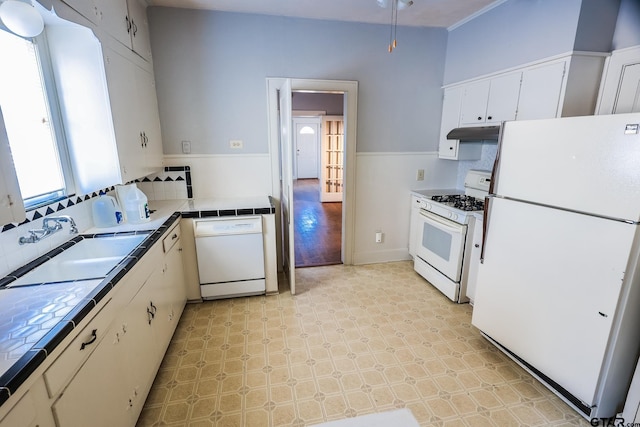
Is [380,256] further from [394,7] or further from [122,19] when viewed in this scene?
[122,19]

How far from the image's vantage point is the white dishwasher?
8.91ft

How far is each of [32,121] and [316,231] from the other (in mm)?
3799

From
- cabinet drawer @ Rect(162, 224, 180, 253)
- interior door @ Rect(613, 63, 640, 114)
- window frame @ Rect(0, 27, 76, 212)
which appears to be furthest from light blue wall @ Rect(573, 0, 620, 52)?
window frame @ Rect(0, 27, 76, 212)

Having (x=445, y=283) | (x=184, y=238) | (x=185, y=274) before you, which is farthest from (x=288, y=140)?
(x=445, y=283)

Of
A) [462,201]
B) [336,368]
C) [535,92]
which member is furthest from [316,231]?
[535,92]

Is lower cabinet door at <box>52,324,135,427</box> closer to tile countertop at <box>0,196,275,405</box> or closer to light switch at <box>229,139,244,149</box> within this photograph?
tile countertop at <box>0,196,275,405</box>

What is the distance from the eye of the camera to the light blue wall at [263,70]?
2887mm

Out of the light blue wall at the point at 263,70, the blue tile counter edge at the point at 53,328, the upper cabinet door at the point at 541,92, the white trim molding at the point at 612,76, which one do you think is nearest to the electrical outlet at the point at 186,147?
the light blue wall at the point at 263,70

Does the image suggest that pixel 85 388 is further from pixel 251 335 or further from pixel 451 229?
pixel 451 229

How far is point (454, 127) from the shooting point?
3.32 metres

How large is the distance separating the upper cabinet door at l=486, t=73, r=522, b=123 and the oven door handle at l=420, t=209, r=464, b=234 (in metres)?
0.99

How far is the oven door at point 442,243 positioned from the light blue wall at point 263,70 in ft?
3.34

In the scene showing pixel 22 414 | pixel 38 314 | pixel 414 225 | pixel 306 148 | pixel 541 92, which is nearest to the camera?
pixel 22 414

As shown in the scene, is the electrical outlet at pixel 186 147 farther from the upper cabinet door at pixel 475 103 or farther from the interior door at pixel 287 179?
the upper cabinet door at pixel 475 103
